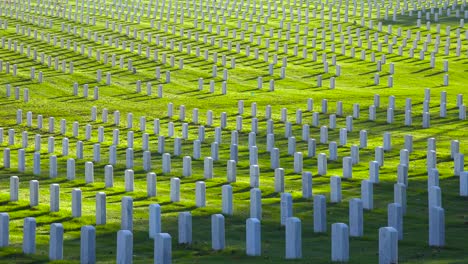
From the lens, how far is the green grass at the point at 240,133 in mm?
17453

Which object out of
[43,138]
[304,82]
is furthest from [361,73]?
[43,138]

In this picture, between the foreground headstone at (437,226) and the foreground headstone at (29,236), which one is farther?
the foreground headstone at (437,226)

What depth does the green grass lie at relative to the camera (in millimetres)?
17453

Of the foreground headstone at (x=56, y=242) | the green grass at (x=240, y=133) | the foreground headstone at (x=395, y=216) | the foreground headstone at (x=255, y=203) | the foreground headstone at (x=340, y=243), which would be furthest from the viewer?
the foreground headstone at (x=255, y=203)

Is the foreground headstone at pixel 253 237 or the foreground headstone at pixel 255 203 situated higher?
the foreground headstone at pixel 253 237

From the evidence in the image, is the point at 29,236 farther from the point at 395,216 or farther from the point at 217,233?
the point at 395,216

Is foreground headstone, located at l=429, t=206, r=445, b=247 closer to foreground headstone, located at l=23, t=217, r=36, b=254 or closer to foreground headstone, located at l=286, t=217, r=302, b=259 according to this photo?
foreground headstone, located at l=286, t=217, r=302, b=259

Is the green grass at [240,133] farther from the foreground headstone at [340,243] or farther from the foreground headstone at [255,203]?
the foreground headstone at [340,243]

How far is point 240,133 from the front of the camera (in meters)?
31.2

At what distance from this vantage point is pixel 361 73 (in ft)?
144

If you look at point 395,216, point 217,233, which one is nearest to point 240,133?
point 395,216

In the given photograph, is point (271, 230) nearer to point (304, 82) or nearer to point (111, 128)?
point (111, 128)

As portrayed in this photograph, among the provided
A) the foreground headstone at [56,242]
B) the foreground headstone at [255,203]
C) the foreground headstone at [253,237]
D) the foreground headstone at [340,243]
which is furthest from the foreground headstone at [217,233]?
the foreground headstone at [56,242]

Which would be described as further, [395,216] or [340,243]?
[395,216]
